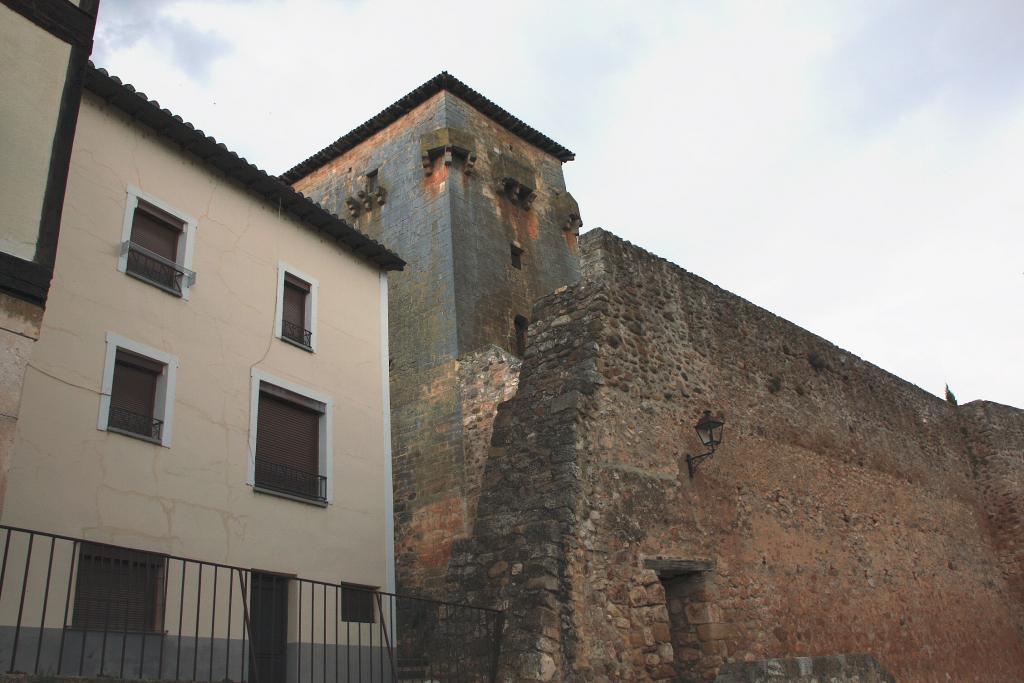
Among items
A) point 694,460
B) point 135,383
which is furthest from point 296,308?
point 694,460

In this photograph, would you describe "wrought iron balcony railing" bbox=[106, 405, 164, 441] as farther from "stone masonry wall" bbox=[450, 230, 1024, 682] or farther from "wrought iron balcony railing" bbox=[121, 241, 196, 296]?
"stone masonry wall" bbox=[450, 230, 1024, 682]

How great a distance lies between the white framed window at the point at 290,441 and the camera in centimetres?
1005

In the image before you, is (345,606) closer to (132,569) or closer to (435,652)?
(435,652)

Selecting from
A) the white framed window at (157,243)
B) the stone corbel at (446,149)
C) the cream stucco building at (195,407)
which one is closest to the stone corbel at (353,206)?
the stone corbel at (446,149)

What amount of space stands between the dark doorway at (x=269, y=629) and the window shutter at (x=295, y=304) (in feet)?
10.8

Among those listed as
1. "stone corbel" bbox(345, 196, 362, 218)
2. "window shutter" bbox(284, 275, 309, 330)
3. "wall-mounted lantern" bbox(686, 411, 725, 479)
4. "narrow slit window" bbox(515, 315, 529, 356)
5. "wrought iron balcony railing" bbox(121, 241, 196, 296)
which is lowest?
"wall-mounted lantern" bbox(686, 411, 725, 479)

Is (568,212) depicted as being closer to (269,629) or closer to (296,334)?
(296,334)

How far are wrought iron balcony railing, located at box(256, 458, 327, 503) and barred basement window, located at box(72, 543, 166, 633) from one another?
1.69 m

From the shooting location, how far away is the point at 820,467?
41.8ft

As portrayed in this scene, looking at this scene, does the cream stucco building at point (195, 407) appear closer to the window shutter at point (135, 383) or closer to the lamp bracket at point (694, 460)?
the window shutter at point (135, 383)

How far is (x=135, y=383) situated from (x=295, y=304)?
2.81 m

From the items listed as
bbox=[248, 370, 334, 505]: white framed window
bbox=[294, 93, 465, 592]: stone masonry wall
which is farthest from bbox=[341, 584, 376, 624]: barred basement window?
bbox=[294, 93, 465, 592]: stone masonry wall

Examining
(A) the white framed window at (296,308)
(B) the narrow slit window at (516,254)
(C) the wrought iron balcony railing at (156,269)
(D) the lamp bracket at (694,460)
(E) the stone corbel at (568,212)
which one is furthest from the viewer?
(E) the stone corbel at (568,212)

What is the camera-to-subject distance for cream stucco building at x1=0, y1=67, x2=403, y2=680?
316 inches
